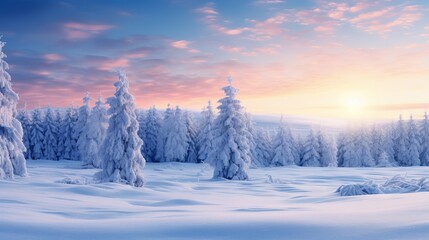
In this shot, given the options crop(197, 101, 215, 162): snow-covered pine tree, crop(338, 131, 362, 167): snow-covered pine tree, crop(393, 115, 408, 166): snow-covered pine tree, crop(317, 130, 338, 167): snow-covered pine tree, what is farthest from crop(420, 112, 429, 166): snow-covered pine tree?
crop(197, 101, 215, 162): snow-covered pine tree

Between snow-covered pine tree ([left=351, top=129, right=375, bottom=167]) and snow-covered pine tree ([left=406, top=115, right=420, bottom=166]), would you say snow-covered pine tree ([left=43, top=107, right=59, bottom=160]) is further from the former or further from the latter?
snow-covered pine tree ([left=406, top=115, right=420, bottom=166])

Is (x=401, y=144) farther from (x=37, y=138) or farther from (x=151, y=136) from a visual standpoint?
(x=37, y=138)

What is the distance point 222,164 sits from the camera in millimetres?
30922

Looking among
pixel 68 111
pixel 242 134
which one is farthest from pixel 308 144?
pixel 68 111

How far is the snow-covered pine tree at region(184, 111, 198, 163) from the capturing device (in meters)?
64.3

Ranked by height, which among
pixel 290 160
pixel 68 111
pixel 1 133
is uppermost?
pixel 68 111

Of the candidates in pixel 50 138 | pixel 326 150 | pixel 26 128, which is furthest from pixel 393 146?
pixel 26 128

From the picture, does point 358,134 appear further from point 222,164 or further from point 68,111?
point 68,111

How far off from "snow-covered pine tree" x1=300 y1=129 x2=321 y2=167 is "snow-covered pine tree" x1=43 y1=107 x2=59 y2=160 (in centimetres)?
4530

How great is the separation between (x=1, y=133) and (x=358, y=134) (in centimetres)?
6515

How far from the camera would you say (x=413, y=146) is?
68.6 m

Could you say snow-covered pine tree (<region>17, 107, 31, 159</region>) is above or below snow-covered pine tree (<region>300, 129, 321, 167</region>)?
above

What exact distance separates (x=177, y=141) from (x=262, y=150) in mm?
14816

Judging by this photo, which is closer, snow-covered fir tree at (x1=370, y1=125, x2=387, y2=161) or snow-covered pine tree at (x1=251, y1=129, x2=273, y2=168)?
snow-covered pine tree at (x1=251, y1=129, x2=273, y2=168)
